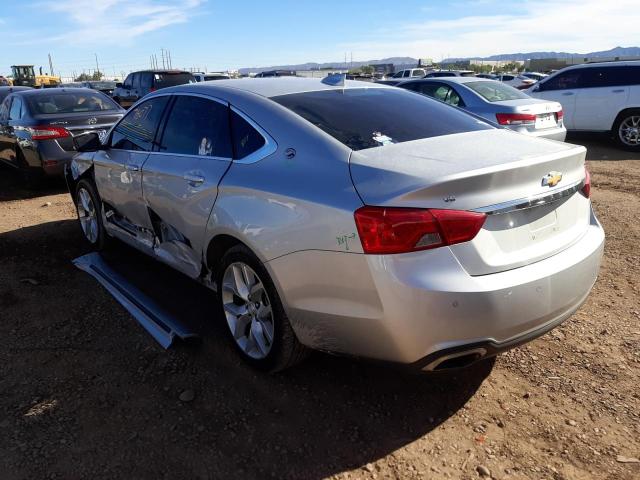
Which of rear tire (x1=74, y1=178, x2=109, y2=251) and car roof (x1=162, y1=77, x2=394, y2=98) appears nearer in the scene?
car roof (x1=162, y1=77, x2=394, y2=98)

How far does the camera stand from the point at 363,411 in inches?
113

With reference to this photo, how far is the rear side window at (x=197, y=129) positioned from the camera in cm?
333

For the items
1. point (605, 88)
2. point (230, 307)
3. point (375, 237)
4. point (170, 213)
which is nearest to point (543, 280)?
point (375, 237)

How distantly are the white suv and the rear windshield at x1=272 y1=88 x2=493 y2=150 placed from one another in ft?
30.2

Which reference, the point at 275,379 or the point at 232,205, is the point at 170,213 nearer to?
the point at 232,205

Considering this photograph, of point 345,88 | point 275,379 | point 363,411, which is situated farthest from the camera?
point 345,88

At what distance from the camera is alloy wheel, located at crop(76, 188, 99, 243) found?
5281 millimetres

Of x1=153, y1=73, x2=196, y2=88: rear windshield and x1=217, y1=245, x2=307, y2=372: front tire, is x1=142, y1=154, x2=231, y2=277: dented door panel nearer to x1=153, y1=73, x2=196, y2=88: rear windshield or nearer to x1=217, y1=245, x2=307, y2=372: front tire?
x1=217, y1=245, x2=307, y2=372: front tire

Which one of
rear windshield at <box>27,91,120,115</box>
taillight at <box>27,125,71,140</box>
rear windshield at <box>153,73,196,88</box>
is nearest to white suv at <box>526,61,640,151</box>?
rear windshield at <box>27,91,120,115</box>

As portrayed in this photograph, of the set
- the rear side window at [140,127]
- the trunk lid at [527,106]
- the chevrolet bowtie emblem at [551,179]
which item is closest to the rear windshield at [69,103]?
the rear side window at [140,127]

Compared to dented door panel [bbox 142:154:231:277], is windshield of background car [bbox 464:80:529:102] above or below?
above

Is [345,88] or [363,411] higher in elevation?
[345,88]

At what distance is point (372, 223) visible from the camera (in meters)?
2.28

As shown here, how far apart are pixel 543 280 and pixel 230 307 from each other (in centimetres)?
183
